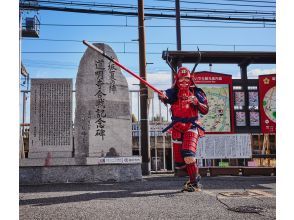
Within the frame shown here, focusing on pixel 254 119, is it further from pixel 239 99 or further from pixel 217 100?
pixel 217 100

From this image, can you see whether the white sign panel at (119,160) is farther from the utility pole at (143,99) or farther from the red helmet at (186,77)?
the red helmet at (186,77)

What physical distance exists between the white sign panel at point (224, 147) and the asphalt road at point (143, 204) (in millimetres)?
2832

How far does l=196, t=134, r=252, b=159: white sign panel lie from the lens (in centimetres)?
784

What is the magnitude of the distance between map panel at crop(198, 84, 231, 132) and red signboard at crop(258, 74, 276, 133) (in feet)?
2.96

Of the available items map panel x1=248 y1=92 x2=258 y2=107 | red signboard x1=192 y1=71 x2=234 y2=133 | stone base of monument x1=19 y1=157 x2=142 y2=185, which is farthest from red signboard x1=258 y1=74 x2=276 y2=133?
stone base of monument x1=19 y1=157 x2=142 y2=185

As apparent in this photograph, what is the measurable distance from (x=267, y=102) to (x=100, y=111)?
4405mm

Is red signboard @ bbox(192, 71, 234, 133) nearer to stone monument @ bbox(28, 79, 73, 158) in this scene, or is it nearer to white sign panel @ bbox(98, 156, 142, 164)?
white sign panel @ bbox(98, 156, 142, 164)

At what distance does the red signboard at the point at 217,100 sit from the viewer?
7930 mm

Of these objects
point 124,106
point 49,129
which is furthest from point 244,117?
point 49,129

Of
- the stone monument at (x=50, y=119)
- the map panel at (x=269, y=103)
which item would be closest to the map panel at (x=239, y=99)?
the map panel at (x=269, y=103)

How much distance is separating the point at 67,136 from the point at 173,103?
7.44 feet

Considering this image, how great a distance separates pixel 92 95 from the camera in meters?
6.28

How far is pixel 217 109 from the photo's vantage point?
8.02 m
